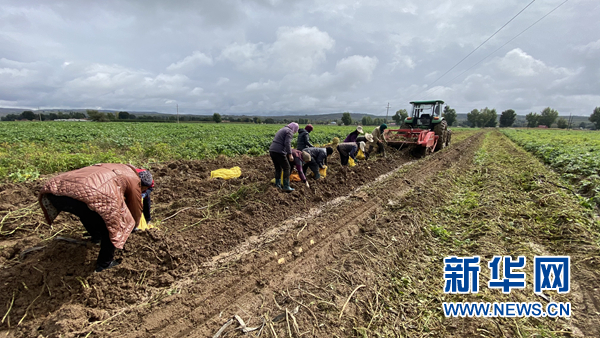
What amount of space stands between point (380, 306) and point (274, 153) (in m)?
3.53

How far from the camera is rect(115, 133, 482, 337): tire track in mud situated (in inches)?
91.2

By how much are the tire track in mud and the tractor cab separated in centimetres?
887

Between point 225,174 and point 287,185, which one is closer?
point 287,185

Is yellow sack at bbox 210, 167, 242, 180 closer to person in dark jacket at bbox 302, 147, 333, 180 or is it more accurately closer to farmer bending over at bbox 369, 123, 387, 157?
person in dark jacket at bbox 302, 147, 333, 180

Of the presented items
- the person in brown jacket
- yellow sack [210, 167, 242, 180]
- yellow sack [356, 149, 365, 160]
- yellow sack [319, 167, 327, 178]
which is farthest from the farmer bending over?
the person in brown jacket

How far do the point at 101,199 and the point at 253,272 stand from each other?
1.78 m

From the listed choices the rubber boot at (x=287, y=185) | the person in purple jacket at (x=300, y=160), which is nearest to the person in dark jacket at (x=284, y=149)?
the rubber boot at (x=287, y=185)

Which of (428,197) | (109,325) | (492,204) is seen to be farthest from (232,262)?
(492,204)

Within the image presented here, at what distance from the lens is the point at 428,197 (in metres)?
5.23

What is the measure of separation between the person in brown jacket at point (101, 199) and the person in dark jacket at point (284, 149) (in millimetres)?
2751

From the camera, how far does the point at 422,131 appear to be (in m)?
10.3

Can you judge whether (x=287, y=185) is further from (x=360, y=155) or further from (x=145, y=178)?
(x=360, y=155)

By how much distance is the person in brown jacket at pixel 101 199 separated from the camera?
2.34 meters

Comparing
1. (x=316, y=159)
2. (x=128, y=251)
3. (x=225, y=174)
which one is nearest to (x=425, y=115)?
(x=316, y=159)
